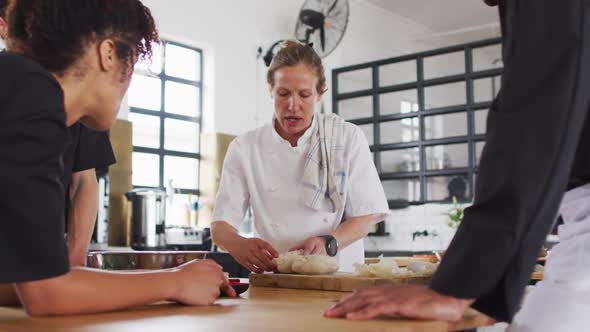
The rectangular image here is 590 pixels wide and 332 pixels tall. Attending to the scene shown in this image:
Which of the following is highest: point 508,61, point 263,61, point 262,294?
point 263,61

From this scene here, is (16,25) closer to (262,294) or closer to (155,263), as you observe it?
(155,263)

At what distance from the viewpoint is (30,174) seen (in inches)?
37.3

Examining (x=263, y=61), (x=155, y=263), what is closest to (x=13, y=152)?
(x=155, y=263)

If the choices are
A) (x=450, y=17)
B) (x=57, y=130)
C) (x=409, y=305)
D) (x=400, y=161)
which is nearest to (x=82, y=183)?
(x=57, y=130)

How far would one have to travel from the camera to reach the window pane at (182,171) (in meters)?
6.48

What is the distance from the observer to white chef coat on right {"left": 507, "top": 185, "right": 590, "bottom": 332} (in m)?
1.07

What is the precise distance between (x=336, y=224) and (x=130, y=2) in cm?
147

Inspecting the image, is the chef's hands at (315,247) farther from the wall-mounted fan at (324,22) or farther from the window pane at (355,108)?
the window pane at (355,108)

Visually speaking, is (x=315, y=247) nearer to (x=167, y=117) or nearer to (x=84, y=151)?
(x=84, y=151)

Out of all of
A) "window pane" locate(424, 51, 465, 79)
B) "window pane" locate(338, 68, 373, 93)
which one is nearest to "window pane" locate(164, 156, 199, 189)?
"window pane" locate(338, 68, 373, 93)

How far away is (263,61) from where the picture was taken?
23.5 ft

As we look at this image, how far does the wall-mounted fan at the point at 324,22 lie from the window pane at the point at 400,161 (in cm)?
257

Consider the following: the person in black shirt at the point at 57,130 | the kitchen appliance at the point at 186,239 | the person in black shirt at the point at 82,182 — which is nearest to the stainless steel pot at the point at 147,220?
the kitchen appliance at the point at 186,239

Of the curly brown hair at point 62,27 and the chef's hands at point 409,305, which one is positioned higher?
the curly brown hair at point 62,27
